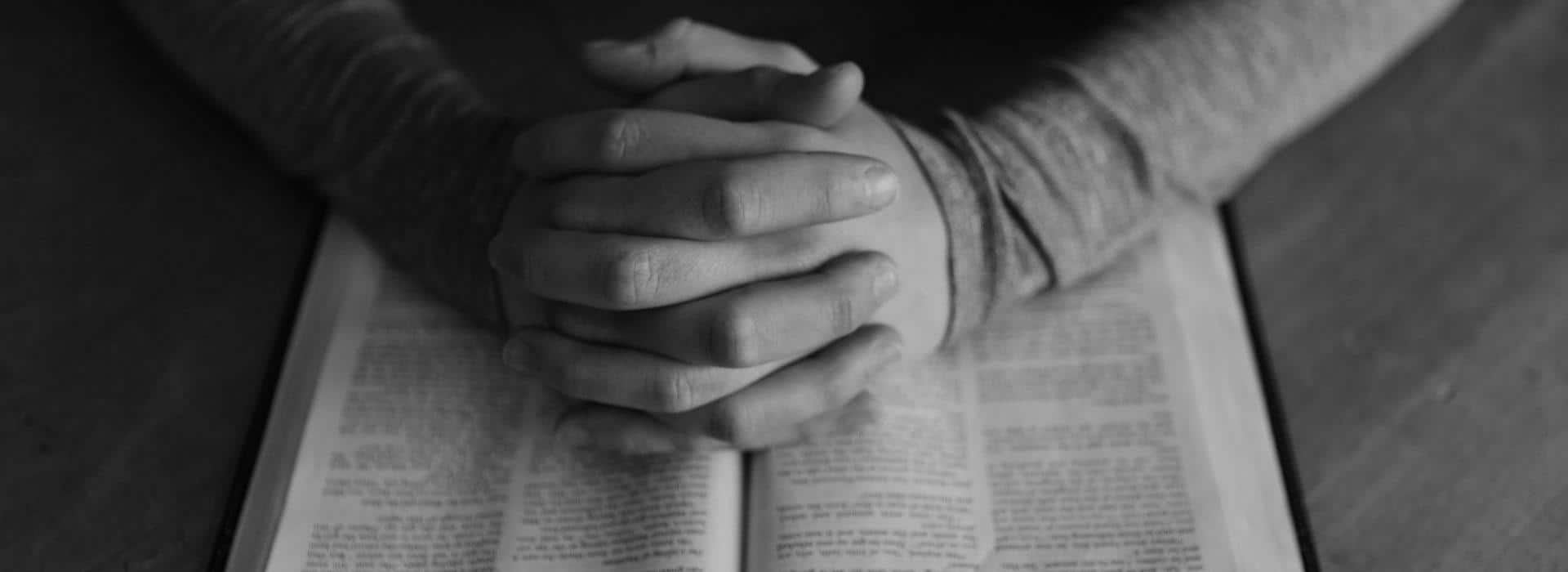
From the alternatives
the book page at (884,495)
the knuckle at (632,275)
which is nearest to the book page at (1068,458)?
the book page at (884,495)

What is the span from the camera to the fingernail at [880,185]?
0.62 metres

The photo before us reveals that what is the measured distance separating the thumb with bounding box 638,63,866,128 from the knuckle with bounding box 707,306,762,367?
0.12 m

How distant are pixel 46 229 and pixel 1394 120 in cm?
89

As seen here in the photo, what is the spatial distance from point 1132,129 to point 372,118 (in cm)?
45

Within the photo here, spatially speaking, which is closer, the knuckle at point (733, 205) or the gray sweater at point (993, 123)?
the knuckle at point (733, 205)

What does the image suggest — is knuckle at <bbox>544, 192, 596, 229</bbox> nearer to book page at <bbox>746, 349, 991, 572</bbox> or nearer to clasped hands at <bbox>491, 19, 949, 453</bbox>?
clasped hands at <bbox>491, 19, 949, 453</bbox>

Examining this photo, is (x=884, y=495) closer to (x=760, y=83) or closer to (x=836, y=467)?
(x=836, y=467)

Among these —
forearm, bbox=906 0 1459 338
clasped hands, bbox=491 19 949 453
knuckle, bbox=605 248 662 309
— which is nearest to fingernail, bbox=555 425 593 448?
clasped hands, bbox=491 19 949 453

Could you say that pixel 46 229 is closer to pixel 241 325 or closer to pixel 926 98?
pixel 241 325

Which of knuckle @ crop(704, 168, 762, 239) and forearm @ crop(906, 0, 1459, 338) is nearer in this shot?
knuckle @ crop(704, 168, 762, 239)

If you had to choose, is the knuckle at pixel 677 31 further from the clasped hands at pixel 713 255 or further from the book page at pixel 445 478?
the book page at pixel 445 478

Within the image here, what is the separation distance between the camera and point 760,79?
667 mm

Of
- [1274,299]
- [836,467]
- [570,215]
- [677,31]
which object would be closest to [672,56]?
[677,31]

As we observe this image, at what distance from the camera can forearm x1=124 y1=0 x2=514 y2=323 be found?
719 millimetres
